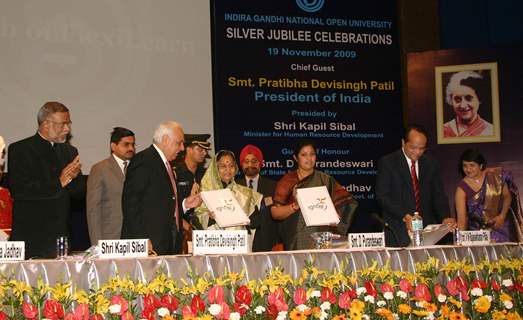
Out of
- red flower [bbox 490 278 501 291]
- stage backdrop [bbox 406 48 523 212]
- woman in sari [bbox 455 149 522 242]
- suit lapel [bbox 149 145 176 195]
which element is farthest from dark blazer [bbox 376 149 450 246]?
stage backdrop [bbox 406 48 523 212]

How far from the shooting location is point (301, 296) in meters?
3.46

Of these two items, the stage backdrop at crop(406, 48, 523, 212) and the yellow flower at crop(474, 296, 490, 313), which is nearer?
the yellow flower at crop(474, 296, 490, 313)

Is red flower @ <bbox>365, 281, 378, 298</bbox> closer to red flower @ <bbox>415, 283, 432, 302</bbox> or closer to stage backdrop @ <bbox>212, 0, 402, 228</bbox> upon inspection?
red flower @ <bbox>415, 283, 432, 302</bbox>

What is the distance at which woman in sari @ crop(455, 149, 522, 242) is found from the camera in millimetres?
5996

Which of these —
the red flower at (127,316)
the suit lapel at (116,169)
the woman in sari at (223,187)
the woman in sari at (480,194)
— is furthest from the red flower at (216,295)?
the woman in sari at (480,194)

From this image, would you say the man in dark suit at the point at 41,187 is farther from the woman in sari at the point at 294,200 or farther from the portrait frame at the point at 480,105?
the portrait frame at the point at 480,105

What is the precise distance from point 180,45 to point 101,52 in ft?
2.40

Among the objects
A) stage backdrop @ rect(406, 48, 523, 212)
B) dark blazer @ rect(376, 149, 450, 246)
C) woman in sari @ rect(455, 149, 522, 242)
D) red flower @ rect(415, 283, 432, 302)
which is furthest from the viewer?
stage backdrop @ rect(406, 48, 523, 212)

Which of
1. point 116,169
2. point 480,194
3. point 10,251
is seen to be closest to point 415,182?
point 480,194

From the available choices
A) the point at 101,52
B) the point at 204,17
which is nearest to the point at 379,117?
the point at 204,17

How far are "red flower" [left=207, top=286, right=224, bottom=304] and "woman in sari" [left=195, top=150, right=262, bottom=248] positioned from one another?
1693mm

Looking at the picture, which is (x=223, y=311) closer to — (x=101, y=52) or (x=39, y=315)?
(x=39, y=315)

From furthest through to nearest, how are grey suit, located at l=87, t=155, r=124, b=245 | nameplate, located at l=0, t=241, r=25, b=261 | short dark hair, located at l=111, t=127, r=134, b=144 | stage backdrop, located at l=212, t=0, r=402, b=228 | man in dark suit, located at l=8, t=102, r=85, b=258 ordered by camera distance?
stage backdrop, located at l=212, t=0, r=402, b=228
short dark hair, located at l=111, t=127, r=134, b=144
grey suit, located at l=87, t=155, r=124, b=245
man in dark suit, located at l=8, t=102, r=85, b=258
nameplate, located at l=0, t=241, r=25, b=261

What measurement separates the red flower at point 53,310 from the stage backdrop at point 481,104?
498 centimetres
